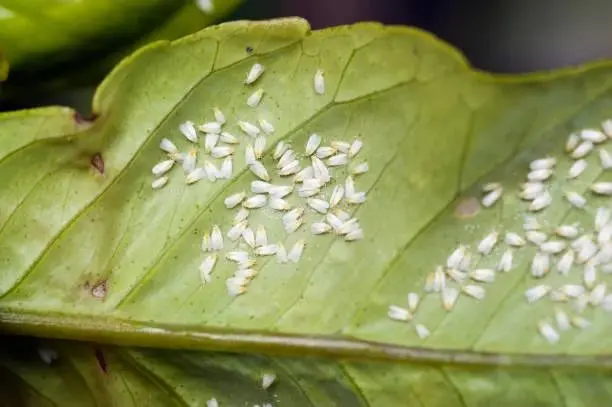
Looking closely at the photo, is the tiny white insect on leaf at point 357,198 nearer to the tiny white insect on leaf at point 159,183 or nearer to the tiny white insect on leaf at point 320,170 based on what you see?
the tiny white insect on leaf at point 320,170

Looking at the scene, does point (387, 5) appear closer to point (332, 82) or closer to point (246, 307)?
point (332, 82)

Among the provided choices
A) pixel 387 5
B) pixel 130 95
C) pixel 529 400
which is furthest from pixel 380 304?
pixel 387 5

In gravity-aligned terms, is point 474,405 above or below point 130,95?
below

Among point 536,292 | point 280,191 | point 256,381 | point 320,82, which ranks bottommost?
point 256,381

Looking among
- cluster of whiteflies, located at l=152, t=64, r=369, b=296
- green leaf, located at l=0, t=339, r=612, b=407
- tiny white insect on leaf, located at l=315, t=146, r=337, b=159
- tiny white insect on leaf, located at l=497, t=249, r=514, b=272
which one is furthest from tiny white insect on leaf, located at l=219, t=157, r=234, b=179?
tiny white insect on leaf, located at l=497, t=249, r=514, b=272

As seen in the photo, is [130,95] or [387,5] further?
[387,5]

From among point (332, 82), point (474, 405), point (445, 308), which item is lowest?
point (474, 405)

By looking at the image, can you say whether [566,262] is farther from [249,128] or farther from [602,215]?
[249,128]

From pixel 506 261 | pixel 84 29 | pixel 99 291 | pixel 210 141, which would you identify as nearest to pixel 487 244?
pixel 506 261
